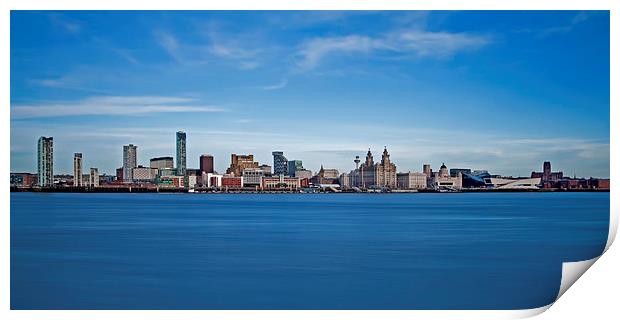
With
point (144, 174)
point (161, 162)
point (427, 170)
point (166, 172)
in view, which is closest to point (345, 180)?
point (427, 170)

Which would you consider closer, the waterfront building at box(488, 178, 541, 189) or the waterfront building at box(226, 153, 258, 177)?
the waterfront building at box(226, 153, 258, 177)

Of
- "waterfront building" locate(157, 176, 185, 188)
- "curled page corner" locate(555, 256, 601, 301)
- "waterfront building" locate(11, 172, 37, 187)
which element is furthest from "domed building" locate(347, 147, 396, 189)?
"curled page corner" locate(555, 256, 601, 301)

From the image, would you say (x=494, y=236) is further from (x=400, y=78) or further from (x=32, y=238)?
(x=400, y=78)

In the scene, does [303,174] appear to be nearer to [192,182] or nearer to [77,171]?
[192,182]

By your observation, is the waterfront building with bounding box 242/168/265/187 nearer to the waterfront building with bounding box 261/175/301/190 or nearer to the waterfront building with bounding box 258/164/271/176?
the waterfront building with bounding box 258/164/271/176

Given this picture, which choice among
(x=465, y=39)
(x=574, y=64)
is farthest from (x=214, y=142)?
(x=574, y=64)

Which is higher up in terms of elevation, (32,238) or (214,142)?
(214,142)

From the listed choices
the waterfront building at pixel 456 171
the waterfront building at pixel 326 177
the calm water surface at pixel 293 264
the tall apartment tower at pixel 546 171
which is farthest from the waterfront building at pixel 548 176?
the calm water surface at pixel 293 264
